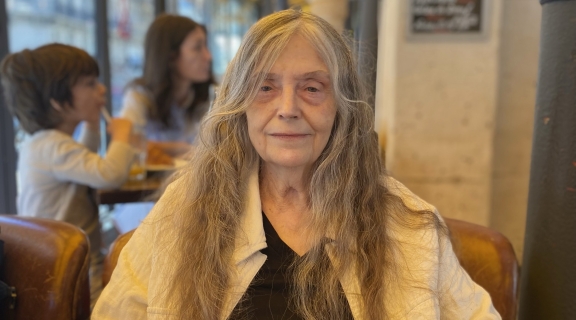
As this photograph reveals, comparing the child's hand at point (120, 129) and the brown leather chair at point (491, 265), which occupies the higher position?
the child's hand at point (120, 129)

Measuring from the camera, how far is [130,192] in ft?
6.74

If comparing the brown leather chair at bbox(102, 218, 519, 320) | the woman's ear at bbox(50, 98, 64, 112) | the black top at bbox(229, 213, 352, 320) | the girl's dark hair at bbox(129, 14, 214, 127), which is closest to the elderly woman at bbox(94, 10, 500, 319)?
the black top at bbox(229, 213, 352, 320)

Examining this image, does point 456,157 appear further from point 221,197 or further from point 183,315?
point 183,315

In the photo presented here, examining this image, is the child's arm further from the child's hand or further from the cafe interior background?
the cafe interior background

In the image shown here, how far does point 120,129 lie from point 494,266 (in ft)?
5.22

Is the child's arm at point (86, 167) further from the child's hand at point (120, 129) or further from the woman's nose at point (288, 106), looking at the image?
the woman's nose at point (288, 106)

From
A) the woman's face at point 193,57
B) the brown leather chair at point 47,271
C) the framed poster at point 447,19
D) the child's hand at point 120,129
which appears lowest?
the brown leather chair at point 47,271

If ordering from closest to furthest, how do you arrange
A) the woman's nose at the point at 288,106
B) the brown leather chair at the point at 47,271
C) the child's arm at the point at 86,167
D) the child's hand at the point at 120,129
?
1. the woman's nose at the point at 288,106
2. the brown leather chair at the point at 47,271
3. the child's arm at the point at 86,167
4. the child's hand at the point at 120,129

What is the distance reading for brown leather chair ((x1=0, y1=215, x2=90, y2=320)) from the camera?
4.10 ft

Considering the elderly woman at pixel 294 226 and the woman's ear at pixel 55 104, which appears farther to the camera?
the woman's ear at pixel 55 104

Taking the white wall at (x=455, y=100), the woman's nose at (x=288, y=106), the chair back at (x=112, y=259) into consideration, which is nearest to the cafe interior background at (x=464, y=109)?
the white wall at (x=455, y=100)

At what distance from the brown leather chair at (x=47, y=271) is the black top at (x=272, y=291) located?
43cm

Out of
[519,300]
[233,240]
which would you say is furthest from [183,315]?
[519,300]

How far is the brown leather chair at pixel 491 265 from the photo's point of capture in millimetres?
1286
